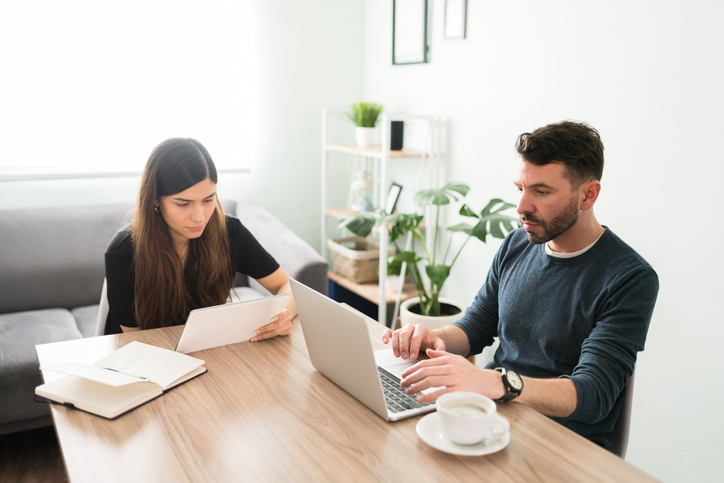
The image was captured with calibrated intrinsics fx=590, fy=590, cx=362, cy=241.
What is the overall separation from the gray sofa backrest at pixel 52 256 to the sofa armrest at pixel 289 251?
68 centimetres

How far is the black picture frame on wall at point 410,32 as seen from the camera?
2.91 meters

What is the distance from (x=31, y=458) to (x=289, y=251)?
126 cm

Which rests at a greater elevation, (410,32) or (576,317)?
(410,32)

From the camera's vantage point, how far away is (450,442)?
3.16ft

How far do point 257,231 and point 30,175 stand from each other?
1.12 metres

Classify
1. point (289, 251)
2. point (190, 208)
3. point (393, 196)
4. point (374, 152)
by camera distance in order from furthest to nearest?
point (393, 196)
point (374, 152)
point (289, 251)
point (190, 208)

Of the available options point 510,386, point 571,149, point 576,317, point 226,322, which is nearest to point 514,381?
point 510,386

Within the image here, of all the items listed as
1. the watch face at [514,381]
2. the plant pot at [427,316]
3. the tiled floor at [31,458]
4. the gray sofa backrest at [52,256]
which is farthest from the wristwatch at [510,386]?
the gray sofa backrest at [52,256]

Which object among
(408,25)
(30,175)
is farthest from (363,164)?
(30,175)

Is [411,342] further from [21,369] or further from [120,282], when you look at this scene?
[21,369]

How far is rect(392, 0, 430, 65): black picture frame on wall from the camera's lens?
9.56 feet

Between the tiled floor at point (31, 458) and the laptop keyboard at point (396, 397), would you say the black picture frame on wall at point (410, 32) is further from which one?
the tiled floor at point (31, 458)

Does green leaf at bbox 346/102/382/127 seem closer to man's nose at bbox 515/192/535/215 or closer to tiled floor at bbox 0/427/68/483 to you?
man's nose at bbox 515/192/535/215

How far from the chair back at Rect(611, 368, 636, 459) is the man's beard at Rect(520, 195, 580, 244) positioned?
1.13 feet
